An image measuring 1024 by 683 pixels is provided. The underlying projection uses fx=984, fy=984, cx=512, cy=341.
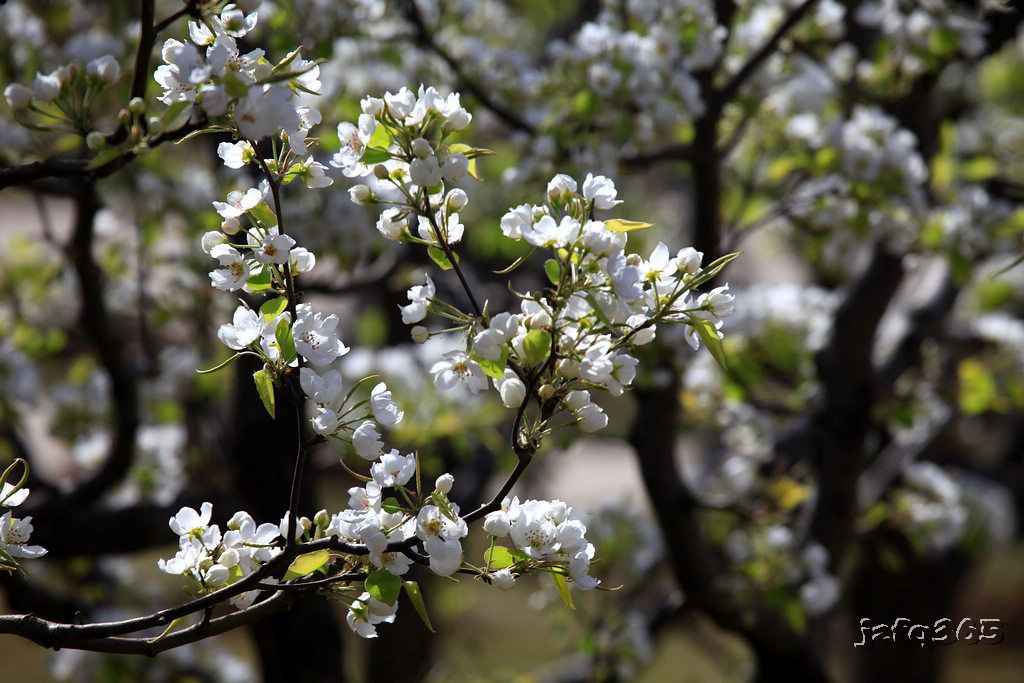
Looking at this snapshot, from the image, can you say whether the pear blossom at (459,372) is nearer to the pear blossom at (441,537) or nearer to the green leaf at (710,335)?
the pear blossom at (441,537)

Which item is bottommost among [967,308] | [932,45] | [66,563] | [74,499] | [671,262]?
[66,563]

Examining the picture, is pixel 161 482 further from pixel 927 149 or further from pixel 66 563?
pixel 927 149

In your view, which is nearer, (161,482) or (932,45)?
(932,45)

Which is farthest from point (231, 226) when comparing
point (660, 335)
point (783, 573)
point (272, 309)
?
point (783, 573)

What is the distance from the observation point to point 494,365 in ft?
3.77

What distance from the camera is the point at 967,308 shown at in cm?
487

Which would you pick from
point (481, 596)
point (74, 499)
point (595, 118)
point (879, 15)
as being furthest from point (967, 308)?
point (481, 596)

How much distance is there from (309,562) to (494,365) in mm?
331

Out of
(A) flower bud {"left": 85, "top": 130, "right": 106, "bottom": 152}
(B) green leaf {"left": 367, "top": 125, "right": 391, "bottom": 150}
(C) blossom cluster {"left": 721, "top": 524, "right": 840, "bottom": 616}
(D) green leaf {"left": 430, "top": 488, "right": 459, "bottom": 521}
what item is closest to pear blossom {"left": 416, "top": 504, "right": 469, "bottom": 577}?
(D) green leaf {"left": 430, "top": 488, "right": 459, "bottom": 521}

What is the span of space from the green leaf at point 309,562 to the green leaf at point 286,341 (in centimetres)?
24

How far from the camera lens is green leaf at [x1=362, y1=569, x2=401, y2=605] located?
1110 mm

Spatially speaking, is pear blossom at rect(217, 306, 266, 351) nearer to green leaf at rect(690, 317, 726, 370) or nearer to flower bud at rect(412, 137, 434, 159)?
flower bud at rect(412, 137, 434, 159)

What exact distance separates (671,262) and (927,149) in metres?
2.46

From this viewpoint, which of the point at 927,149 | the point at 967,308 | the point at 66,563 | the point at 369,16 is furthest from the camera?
the point at 967,308
